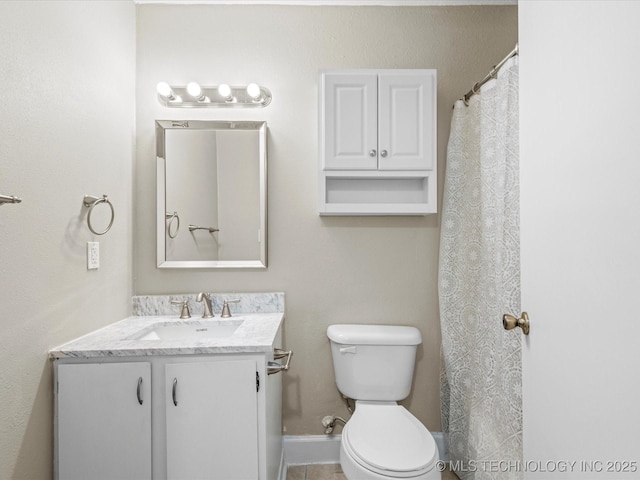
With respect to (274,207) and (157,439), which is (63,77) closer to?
(274,207)

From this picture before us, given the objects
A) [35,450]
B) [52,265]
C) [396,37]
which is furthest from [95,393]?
[396,37]

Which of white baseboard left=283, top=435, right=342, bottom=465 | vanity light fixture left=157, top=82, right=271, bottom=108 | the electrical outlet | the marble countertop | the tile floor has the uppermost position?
vanity light fixture left=157, top=82, right=271, bottom=108

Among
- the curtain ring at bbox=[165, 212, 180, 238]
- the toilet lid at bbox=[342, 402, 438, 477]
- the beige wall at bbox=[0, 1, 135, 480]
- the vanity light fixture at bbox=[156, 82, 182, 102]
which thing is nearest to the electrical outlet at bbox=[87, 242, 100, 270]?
the beige wall at bbox=[0, 1, 135, 480]

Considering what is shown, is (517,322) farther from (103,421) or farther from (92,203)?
(92,203)

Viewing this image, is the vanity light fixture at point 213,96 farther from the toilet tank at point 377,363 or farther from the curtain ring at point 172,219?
the toilet tank at point 377,363

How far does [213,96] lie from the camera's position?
192 centimetres

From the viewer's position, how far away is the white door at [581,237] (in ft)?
2.11

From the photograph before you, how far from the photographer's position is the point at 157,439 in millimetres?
1301

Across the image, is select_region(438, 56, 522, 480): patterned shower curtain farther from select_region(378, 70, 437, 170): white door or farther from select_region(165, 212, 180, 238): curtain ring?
select_region(165, 212, 180, 238): curtain ring

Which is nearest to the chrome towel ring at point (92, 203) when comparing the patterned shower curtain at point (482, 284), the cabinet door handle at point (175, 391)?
the cabinet door handle at point (175, 391)

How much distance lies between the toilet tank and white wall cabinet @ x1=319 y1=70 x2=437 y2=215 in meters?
0.69

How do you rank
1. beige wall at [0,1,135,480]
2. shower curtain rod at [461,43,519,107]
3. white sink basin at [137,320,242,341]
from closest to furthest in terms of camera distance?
beige wall at [0,1,135,480]
shower curtain rod at [461,43,519,107]
white sink basin at [137,320,242,341]

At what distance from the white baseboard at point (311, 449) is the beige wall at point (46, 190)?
1092mm

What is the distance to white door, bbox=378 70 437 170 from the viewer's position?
5.89ft
